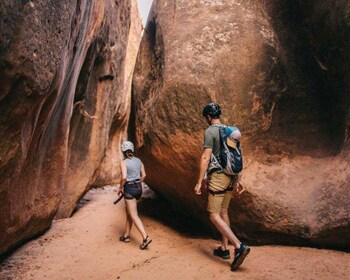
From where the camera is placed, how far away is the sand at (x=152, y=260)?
374 centimetres

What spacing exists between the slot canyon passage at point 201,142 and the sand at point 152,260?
3 cm

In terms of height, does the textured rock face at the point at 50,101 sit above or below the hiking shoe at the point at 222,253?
above

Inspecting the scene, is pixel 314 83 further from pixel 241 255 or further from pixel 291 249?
pixel 241 255

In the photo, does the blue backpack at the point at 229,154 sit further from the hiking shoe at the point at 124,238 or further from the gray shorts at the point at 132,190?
the hiking shoe at the point at 124,238

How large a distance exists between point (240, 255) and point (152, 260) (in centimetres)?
121

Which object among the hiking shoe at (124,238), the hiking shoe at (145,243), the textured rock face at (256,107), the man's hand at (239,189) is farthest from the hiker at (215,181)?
the hiking shoe at (124,238)

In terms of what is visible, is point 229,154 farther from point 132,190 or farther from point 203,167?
point 132,190

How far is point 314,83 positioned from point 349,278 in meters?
2.86

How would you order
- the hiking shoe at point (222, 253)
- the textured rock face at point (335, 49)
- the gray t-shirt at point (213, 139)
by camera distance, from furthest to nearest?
the textured rock face at point (335, 49)
the hiking shoe at point (222, 253)
the gray t-shirt at point (213, 139)

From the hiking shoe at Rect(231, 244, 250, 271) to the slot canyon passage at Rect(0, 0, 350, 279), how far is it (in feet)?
0.37

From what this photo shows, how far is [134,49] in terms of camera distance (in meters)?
20.6

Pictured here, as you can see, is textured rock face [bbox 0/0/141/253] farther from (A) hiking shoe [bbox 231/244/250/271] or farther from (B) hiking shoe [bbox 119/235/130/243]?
(A) hiking shoe [bbox 231/244/250/271]

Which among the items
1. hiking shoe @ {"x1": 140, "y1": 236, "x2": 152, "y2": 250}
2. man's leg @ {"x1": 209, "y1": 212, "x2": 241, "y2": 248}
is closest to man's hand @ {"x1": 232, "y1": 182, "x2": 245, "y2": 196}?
man's leg @ {"x1": 209, "y1": 212, "x2": 241, "y2": 248}

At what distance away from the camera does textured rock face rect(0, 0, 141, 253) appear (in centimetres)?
291
